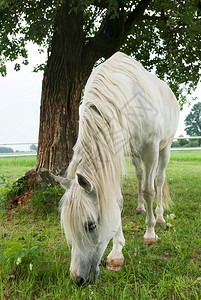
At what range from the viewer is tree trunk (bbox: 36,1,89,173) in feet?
17.8

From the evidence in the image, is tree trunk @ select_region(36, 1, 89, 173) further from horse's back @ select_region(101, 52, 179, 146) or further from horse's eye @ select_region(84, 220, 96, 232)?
horse's eye @ select_region(84, 220, 96, 232)

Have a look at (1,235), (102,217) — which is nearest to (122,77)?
(102,217)

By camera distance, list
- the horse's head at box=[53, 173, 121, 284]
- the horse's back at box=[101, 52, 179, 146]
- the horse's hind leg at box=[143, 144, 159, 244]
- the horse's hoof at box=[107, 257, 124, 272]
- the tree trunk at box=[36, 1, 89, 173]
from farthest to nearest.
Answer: the tree trunk at box=[36, 1, 89, 173]
the horse's hind leg at box=[143, 144, 159, 244]
the horse's back at box=[101, 52, 179, 146]
the horse's hoof at box=[107, 257, 124, 272]
the horse's head at box=[53, 173, 121, 284]

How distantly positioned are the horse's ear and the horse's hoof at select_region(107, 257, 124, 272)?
1.03m

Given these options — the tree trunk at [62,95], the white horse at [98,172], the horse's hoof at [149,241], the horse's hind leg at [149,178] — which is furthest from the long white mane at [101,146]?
the tree trunk at [62,95]

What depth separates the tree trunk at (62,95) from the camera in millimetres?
5422

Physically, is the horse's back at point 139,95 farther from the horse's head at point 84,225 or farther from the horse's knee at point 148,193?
the horse's head at point 84,225

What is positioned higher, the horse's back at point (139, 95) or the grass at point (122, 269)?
the horse's back at point (139, 95)

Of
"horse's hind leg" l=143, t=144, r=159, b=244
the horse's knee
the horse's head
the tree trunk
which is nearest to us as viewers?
the horse's head

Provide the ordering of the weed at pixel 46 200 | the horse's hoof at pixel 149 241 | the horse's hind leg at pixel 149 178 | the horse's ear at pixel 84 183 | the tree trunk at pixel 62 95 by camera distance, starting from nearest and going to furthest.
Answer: the horse's ear at pixel 84 183
the horse's hind leg at pixel 149 178
the horse's hoof at pixel 149 241
the weed at pixel 46 200
the tree trunk at pixel 62 95

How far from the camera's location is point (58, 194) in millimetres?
4820

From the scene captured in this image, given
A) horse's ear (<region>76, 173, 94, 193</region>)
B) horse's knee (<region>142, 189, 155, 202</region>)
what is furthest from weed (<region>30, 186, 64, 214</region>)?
horse's ear (<region>76, 173, 94, 193</region>)

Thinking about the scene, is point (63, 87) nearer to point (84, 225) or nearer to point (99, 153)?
point (99, 153)

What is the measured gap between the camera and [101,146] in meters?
2.20
